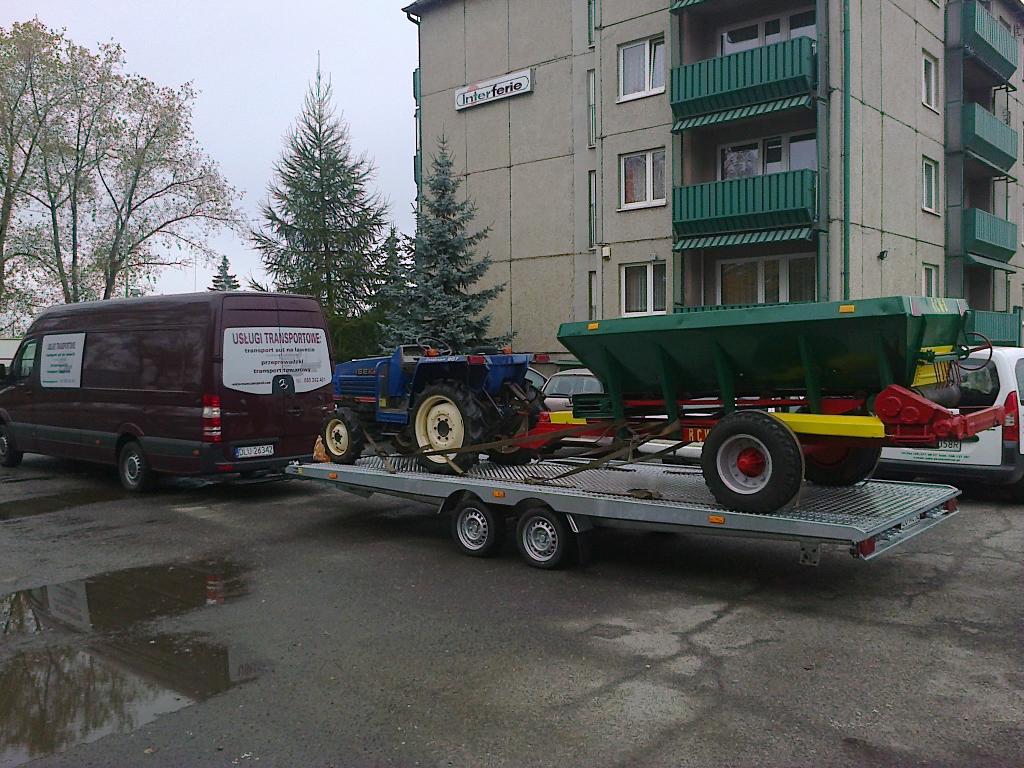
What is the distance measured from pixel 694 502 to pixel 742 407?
897 mm

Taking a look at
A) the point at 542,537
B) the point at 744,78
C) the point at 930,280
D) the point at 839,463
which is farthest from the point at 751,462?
the point at 930,280

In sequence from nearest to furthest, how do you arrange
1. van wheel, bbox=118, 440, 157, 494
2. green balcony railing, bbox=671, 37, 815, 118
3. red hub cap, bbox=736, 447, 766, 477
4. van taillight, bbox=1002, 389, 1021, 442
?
red hub cap, bbox=736, 447, 766, 477
van taillight, bbox=1002, 389, 1021, 442
van wheel, bbox=118, 440, 157, 494
green balcony railing, bbox=671, 37, 815, 118

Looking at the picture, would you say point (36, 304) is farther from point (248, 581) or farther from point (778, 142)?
point (248, 581)

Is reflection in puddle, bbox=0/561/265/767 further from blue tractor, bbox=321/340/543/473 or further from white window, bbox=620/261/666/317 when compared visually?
white window, bbox=620/261/666/317

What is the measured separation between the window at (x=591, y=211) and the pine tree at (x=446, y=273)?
9.86 ft

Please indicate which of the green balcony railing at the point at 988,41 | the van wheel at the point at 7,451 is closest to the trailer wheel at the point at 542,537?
the van wheel at the point at 7,451

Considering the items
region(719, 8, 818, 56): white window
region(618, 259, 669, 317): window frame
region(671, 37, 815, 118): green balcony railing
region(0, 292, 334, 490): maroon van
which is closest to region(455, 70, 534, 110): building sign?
region(671, 37, 815, 118): green balcony railing

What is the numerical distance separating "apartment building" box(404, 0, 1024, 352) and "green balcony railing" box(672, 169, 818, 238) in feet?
0.12

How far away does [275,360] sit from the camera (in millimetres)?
11188

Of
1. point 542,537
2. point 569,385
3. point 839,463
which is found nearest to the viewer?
point 542,537

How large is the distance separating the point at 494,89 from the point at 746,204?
29.1ft

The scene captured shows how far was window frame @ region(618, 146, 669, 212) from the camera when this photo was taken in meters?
20.5

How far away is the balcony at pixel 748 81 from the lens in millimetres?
17766

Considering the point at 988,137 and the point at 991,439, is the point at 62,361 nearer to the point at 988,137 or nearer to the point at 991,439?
the point at 991,439
